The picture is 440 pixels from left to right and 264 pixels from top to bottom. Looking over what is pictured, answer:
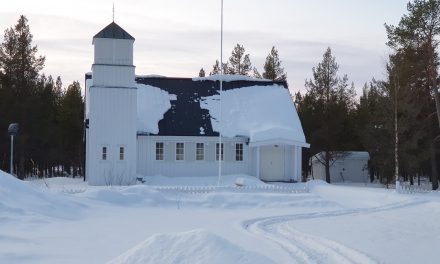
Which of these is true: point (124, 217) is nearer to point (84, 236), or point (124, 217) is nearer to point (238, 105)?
point (84, 236)

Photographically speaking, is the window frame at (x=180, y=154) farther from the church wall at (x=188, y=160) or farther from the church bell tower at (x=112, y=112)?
the church bell tower at (x=112, y=112)

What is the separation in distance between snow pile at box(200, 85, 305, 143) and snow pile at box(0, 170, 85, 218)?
14.1 m

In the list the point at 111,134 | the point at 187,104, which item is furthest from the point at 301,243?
the point at 187,104

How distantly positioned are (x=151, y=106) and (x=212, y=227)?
2014 cm

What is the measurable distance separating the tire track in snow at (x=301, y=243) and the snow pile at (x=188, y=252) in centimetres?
154

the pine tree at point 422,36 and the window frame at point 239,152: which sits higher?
the pine tree at point 422,36

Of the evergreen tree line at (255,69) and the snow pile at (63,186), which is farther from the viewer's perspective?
the evergreen tree line at (255,69)

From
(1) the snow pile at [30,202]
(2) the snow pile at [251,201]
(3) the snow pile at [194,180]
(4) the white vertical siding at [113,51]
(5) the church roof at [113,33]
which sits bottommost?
(2) the snow pile at [251,201]

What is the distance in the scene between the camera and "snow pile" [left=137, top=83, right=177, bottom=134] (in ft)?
108

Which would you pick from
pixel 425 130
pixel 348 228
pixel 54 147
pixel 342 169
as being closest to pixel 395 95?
pixel 425 130

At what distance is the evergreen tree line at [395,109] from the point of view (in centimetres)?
3456

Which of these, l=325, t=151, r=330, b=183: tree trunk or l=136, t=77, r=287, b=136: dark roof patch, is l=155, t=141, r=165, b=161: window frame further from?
l=325, t=151, r=330, b=183: tree trunk

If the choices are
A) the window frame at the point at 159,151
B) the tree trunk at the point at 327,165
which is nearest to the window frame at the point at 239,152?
the window frame at the point at 159,151

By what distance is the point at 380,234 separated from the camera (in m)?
13.8
